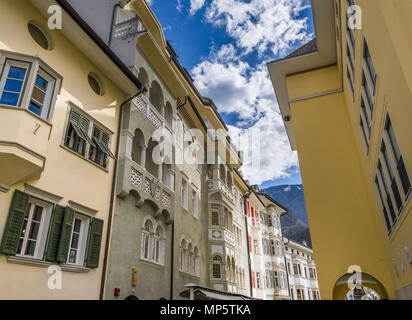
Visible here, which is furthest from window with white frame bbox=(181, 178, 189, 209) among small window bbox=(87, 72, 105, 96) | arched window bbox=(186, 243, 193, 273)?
small window bbox=(87, 72, 105, 96)

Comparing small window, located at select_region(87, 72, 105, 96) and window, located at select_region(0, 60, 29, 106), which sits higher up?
small window, located at select_region(87, 72, 105, 96)

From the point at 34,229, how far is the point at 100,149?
3804 millimetres

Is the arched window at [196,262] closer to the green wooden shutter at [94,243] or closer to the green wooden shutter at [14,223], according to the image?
the green wooden shutter at [94,243]

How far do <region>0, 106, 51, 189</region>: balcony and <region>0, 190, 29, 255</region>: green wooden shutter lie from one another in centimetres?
42

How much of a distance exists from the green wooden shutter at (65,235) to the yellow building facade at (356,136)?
8.96 metres

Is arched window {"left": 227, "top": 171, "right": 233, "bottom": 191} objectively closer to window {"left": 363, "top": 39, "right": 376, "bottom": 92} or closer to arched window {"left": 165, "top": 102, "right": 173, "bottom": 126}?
arched window {"left": 165, "top": 102, "right": 173, "bottom": 126}

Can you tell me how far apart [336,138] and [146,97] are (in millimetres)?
10247

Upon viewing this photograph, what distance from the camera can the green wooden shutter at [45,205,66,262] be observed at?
883 cm

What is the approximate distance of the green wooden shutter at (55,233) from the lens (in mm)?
8828

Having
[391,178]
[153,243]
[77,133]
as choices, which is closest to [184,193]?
[153,243]

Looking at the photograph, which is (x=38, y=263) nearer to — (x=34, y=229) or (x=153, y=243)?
(x=34, y=229)

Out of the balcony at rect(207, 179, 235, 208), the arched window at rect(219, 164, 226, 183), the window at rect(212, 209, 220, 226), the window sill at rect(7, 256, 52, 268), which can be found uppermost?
the arched window at rect(219, 164, 226, 183)

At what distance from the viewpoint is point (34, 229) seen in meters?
8.81
